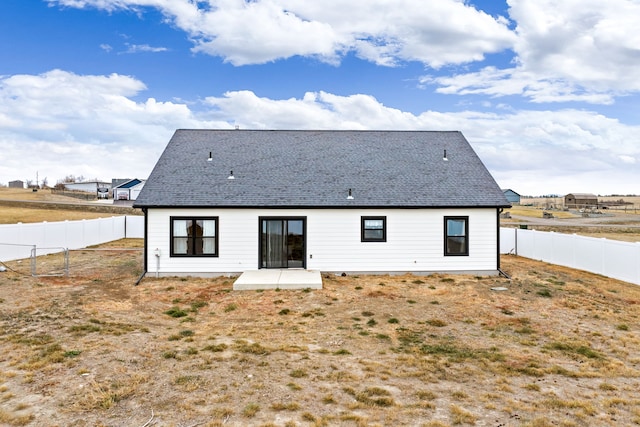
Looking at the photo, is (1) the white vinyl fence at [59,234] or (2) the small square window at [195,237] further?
(1) the white vinyl fence at [59,234]

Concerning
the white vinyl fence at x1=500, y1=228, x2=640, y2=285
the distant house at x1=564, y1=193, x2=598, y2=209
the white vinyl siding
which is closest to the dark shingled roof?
the white vinyl siding

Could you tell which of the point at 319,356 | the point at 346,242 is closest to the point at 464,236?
the point at 346,242

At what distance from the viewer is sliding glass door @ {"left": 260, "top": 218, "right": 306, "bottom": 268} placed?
1393 cm

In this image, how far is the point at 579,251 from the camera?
15406 millimetres

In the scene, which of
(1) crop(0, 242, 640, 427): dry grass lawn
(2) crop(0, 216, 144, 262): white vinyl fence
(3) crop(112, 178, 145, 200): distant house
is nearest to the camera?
(1) crop(0, 242, 640, 427): dry grass lawn

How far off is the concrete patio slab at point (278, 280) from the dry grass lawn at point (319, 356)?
399 millimetres

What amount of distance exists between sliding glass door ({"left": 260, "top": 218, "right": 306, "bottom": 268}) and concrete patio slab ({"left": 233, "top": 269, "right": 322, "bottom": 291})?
68cm

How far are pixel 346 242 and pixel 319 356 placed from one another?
7729 millimetres

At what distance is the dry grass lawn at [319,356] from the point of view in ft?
15.2

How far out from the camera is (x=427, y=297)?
11.1 meters

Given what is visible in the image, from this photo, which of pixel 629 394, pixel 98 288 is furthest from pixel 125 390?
pixel 98 288

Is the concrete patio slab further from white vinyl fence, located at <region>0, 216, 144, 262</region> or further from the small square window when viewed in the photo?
white vinyl fence, located at <region>0, 216, 144, 262</region>

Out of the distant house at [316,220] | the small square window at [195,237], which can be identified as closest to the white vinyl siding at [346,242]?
the distant house at [316,220]

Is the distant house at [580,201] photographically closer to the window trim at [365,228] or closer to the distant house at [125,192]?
the window trim at [365,228]
